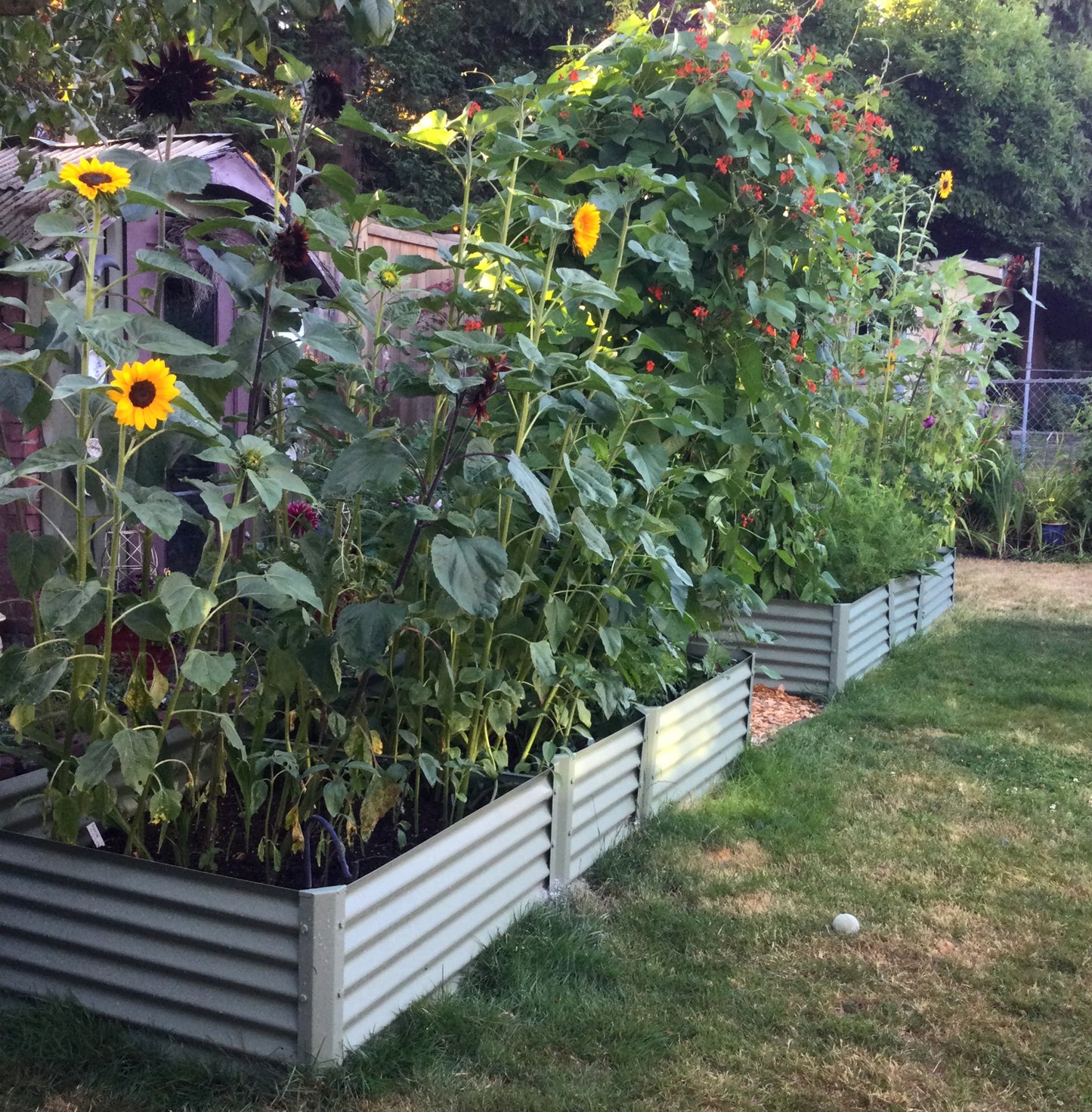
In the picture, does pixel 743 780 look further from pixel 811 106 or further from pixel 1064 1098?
pixel 811 106

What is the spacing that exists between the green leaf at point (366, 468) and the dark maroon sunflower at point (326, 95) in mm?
577

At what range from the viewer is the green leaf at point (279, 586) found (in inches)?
68.9

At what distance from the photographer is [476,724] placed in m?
2.42

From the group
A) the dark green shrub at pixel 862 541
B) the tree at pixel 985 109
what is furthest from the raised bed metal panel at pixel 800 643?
the tree at pixel 985 109

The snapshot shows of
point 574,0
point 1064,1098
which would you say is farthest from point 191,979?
point 574,0

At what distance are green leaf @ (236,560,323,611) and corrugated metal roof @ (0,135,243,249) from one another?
2288 mm

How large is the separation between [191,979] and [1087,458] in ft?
30.6

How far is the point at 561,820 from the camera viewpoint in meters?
2.54

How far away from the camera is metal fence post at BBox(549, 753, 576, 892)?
2.52 meters

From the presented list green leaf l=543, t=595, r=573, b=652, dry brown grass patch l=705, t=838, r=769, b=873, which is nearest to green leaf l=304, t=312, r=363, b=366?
green leaf l=543, t=595, r=573, b=652

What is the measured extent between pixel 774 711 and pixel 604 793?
1.87m

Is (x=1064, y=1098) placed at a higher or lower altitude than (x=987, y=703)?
higher

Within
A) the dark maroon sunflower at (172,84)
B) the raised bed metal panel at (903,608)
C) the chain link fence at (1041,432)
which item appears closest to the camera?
the dark maroon sunflower at (172,84)

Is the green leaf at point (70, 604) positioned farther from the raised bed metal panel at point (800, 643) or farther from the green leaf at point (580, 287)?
the raised bed metal panel at point (800, 643)
